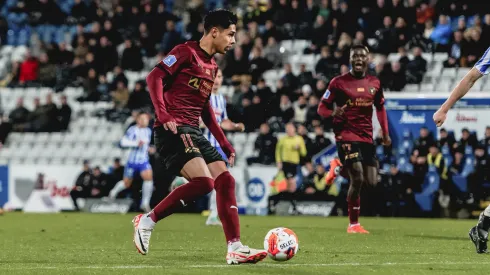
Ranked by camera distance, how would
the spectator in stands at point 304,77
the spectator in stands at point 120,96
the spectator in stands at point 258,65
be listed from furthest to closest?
the spectator in stands at point 120,96 < the spectator in stands at point 258,65 < the spectator in stands at point 304,77

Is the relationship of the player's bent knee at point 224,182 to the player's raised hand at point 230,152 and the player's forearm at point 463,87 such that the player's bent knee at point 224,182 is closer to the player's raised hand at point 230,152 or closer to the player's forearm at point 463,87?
the player's raised hand at point 230,152

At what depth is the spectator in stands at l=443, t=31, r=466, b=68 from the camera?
21.3 m

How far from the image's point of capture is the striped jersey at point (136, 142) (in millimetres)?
19859

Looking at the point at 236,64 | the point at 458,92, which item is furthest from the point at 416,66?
the point at 458,92

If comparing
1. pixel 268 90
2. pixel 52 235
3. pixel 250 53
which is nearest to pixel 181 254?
pixel 52 235

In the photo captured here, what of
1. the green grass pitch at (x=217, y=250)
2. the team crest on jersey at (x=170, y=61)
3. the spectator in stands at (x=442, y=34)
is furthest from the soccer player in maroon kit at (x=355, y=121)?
the spectator in stands at (x=442, y=34)

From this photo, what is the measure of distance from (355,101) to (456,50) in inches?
340

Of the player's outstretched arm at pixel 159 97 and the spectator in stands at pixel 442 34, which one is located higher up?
the spectator in stands at pixel 442 34

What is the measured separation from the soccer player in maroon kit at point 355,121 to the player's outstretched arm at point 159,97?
205 inches

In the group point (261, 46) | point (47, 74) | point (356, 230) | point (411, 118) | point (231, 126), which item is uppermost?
point (261, 46)

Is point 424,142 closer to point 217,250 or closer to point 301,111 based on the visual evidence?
point 301,111

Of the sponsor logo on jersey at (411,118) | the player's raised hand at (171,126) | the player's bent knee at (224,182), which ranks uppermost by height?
the player's raised hand at (171,126)

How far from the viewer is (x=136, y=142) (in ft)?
65.2

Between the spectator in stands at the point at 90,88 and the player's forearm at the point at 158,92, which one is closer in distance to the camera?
the player's forearm at the point at 158,92
